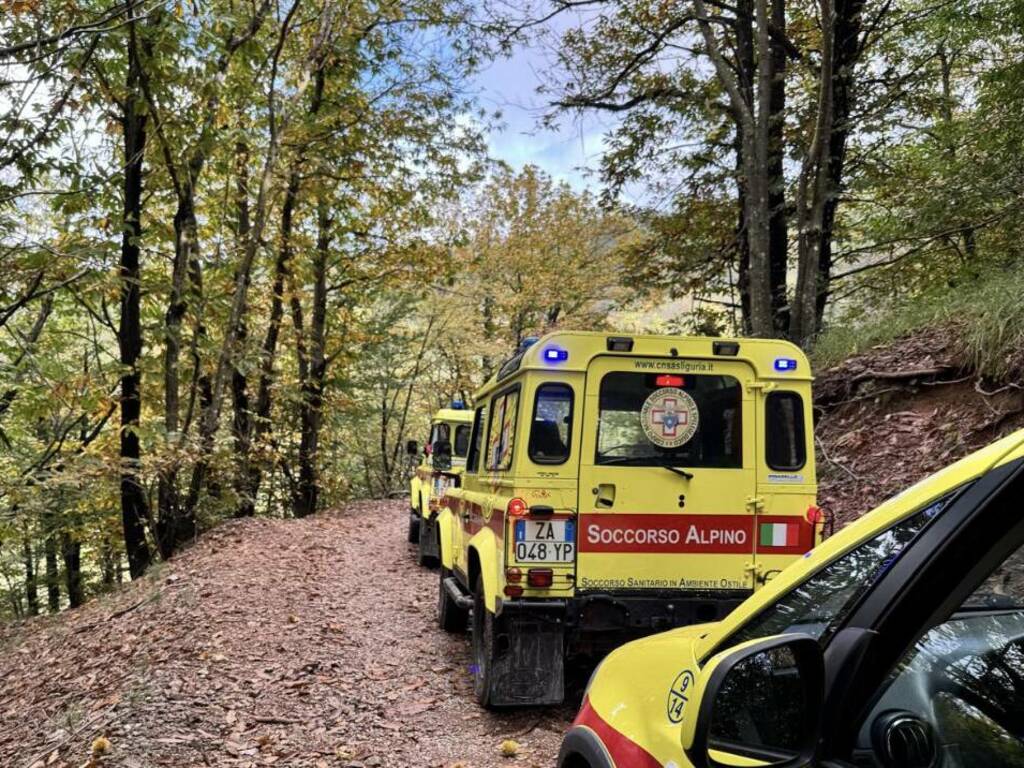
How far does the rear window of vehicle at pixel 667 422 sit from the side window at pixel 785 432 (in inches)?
8.7

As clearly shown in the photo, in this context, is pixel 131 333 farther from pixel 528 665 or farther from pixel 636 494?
pixel 636 494

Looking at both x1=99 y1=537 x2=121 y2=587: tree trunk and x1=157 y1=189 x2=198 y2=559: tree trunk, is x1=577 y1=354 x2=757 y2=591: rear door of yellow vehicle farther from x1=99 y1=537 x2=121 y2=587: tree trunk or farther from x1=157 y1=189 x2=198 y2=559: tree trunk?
x1=99 y1=537 x2=121 y2=587: tree trunk

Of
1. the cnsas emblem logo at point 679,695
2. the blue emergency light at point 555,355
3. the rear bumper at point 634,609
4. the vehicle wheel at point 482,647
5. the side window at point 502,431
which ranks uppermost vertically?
the blue emergency light at point 555,355

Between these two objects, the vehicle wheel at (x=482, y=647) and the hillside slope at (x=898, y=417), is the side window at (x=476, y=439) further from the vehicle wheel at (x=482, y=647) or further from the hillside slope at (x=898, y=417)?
the hillside slope at (x=898, y=417)

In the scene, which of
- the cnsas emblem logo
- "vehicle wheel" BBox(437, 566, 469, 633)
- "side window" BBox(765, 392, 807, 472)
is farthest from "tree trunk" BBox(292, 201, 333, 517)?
the cnsas emblem logo

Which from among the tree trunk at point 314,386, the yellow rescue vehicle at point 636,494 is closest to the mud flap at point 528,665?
the yellow rescue vehicle at point 636,494

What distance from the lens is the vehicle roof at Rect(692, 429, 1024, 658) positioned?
4.38ft

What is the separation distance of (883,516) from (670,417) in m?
3.42

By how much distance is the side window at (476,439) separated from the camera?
6640mm

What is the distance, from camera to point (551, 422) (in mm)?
4949

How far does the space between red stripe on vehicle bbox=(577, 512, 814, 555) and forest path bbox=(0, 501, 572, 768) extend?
4.53 ft

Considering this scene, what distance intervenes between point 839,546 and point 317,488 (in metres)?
20.0

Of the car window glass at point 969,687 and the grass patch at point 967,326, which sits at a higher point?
the grass patch at point 967,326

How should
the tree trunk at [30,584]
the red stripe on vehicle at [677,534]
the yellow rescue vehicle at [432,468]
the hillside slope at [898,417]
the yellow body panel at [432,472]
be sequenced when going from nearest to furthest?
the red stripe on vehicle at [677,534]
the hillside slope at [898,417]
the yellow body panel at [432,472]
the yellow rescue vehicle at [432,468]
the tree trunk at [30,584]
